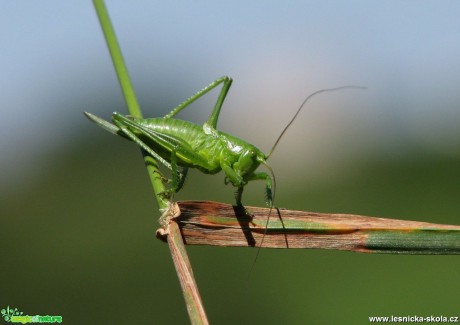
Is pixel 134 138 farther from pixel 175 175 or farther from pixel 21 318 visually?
→ pixel 21 318

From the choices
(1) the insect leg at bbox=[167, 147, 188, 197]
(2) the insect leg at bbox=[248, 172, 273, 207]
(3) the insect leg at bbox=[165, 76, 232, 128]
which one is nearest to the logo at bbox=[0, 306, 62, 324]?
(1) the insect leg at bbox=[167, 147, 188, 197]

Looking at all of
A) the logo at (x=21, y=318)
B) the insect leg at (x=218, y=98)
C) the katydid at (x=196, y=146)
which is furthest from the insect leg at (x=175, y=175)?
the logo at (x=21, y=318)

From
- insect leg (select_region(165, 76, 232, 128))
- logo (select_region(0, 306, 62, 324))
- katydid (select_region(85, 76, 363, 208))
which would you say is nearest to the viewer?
logo (select_region(0, 306, 62, 324))

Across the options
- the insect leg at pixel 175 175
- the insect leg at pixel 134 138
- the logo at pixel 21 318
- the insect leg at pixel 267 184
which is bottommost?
the logo at pixel 21 318

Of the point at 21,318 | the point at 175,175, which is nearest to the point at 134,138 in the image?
the point at 175,175

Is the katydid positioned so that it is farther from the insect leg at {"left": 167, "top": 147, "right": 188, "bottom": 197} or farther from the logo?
the logo

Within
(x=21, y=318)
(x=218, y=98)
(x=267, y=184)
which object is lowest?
(x=21, y=318)

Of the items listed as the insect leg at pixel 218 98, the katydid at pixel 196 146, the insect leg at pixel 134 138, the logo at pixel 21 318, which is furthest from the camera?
the insect leg at pixel 218 98

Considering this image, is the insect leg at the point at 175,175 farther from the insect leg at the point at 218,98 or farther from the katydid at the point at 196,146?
the insect leg at the point at 218,98
